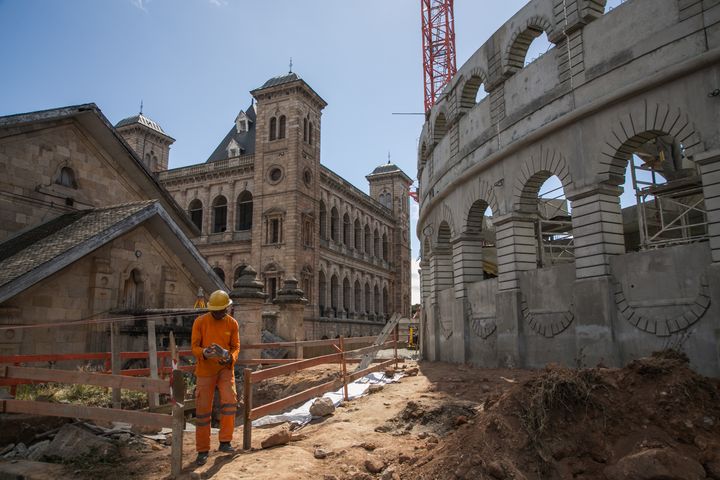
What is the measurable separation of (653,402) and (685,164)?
14419 mm

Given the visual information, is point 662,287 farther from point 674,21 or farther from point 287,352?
point 287,352

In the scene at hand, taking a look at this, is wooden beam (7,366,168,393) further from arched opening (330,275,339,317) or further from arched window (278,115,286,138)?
arched opening (330,275,339,317)

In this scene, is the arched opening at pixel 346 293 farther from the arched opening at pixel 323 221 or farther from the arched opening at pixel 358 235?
the arched opening at pixel 323 221

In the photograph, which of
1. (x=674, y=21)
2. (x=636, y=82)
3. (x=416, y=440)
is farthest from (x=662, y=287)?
(x=416, y=440)

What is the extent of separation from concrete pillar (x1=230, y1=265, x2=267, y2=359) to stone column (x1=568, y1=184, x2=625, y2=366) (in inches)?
366

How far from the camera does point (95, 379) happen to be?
600 cm

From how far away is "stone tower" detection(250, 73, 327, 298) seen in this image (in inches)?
1479

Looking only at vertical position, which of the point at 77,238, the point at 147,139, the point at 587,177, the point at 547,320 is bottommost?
the point at 547,320

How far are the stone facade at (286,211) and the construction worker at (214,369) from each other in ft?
98.2

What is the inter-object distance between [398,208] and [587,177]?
47.5 m

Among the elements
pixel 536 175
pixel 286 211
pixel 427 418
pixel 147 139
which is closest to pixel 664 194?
Result: pixel 536 175

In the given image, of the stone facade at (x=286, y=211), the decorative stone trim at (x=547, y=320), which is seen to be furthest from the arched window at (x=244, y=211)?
the decorative stone trim at (x=547, y=320)

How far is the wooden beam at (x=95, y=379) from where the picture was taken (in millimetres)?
5773

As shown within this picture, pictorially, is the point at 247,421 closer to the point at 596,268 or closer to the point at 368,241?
the point at 596,268
